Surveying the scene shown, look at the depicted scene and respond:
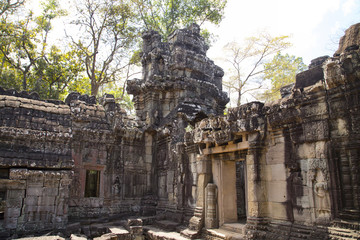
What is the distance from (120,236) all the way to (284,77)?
55.4 feet

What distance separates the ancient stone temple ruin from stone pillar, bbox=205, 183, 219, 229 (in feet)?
0.10

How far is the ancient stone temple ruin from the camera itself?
4953mm

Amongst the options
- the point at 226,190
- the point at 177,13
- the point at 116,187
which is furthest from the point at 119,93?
the point at 226,190

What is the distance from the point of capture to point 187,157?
369 inches

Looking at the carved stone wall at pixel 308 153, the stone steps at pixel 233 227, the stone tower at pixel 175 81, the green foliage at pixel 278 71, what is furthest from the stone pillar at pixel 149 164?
the green foliage at pixel 278 71

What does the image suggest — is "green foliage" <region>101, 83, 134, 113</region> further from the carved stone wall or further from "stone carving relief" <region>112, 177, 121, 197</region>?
the carved stone wall

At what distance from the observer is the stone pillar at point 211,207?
25.2 feet

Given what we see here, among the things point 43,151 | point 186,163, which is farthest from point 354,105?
point 43,151

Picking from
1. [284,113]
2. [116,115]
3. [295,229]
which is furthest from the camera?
[116,115]

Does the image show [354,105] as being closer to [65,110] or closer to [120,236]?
[120,236]

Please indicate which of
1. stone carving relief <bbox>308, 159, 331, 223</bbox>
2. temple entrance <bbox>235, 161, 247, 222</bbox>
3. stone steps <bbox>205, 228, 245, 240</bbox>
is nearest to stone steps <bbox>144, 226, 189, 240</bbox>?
stone steps <bbox>205, 228, 245, 240</bbox>

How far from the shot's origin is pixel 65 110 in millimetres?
9773

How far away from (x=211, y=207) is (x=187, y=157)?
210 cm

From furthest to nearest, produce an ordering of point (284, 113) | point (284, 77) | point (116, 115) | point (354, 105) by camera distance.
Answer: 1. point (284, 77)
2. point (116, 115)
3. point (284, 113)
4. point (354, 105)
